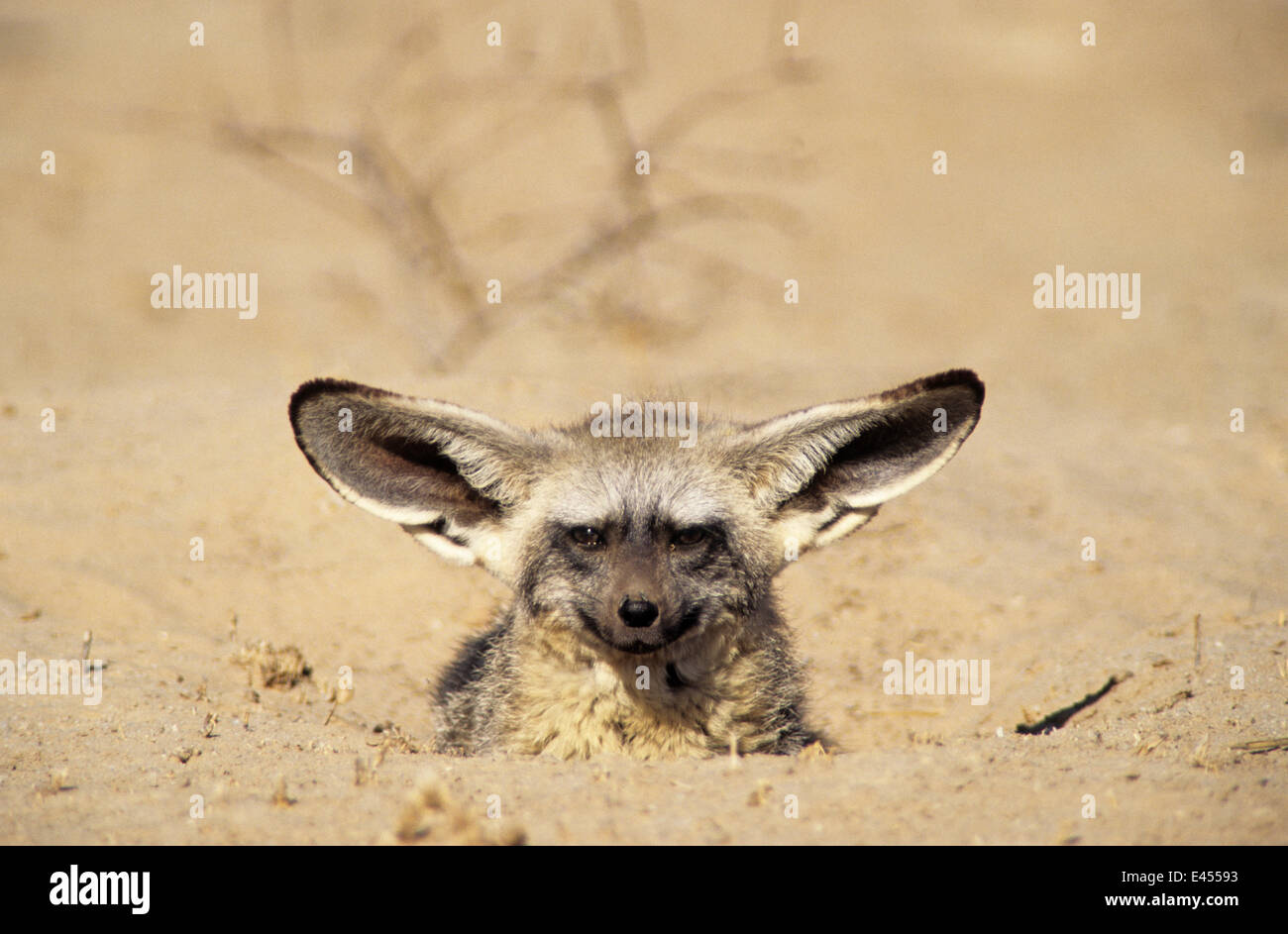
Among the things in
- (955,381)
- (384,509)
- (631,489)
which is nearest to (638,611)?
(631,489)

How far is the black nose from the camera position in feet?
12.5

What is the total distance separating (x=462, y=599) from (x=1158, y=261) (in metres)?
10.4

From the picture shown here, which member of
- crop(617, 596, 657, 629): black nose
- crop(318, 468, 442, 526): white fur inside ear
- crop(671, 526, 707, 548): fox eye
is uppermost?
crop(318, 468, 442, 526): white fur inside ear

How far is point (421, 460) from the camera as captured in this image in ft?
14.3

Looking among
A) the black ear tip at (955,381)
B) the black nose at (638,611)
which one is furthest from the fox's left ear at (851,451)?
the black nose at (638,611)

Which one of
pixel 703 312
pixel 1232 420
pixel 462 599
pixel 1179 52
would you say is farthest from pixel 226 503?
pixel 1179 52

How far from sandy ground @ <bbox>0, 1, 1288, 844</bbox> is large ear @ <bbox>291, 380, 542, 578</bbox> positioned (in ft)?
3.07

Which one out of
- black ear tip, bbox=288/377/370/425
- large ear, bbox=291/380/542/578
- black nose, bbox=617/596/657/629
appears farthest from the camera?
large ear, bbox=291/380/542/578

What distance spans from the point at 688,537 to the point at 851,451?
0.74 metres

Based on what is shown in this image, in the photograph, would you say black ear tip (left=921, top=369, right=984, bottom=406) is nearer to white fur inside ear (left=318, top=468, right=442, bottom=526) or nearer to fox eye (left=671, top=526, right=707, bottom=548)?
fox eye (left=671, top=526, right=707, bottom=548)

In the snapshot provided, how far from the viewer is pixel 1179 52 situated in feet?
64.3

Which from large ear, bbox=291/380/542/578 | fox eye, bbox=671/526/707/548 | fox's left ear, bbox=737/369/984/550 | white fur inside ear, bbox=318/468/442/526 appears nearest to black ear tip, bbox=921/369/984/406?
fox's left ear, bbox=737/369/984/550

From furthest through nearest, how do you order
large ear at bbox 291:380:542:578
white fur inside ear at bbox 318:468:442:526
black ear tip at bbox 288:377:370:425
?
white fur inside ear at bbox 318:468:442:526
large ear at bbox 291:380:542:578
black ear tip at bbox 288:377:370:425

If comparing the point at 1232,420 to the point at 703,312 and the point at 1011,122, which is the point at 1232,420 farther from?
the point at 1011,122
